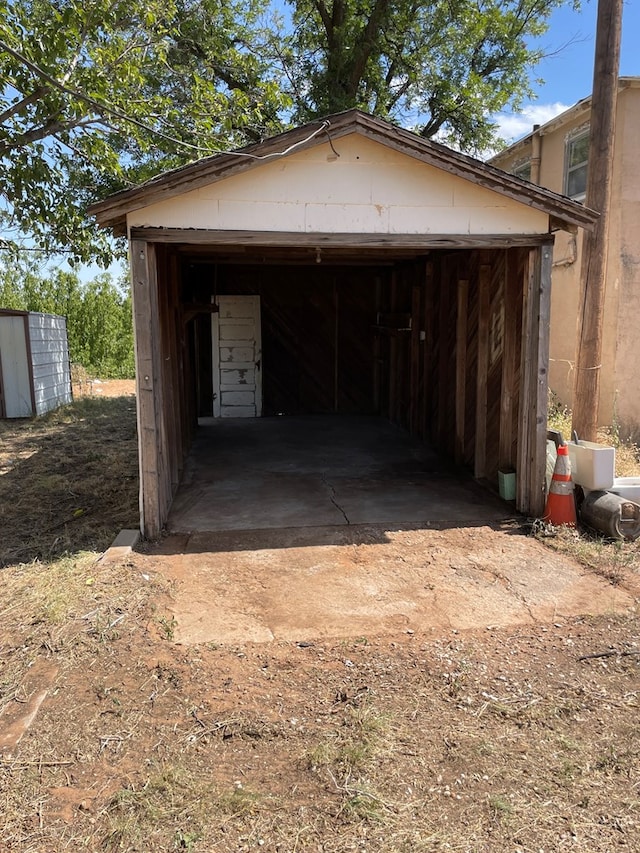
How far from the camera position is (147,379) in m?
5.49

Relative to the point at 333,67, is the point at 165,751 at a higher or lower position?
lower

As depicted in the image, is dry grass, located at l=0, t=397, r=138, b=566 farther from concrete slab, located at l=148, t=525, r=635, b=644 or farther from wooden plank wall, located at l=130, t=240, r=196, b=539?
concrete slab, located at l=148, t=525, r=635, b=644

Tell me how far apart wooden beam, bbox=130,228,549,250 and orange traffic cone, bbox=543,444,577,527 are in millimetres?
1926

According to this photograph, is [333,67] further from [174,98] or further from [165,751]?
[165,751]

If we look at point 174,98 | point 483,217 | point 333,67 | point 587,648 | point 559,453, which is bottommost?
point 587,648

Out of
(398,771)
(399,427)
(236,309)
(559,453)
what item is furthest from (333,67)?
(398,771)

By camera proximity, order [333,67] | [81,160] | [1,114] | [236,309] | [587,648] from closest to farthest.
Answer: [587,648] < [1,114] < [81,160] < [236,309] < [333,67]

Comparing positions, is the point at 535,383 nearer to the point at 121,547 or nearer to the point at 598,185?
the point at 598,185

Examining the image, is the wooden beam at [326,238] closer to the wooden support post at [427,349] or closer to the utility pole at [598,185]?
the utility pole at [598,185]

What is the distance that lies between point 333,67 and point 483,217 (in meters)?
8.85

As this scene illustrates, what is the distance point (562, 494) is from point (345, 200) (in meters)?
3.18

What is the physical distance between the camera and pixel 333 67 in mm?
12914

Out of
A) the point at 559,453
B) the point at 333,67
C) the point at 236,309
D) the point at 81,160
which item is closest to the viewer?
the point at 559,453

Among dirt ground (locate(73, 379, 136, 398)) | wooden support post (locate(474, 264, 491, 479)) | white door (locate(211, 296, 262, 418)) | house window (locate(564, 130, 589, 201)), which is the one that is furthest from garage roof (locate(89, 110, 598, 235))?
dirt ground (locate(73, 379, 136, 398))
